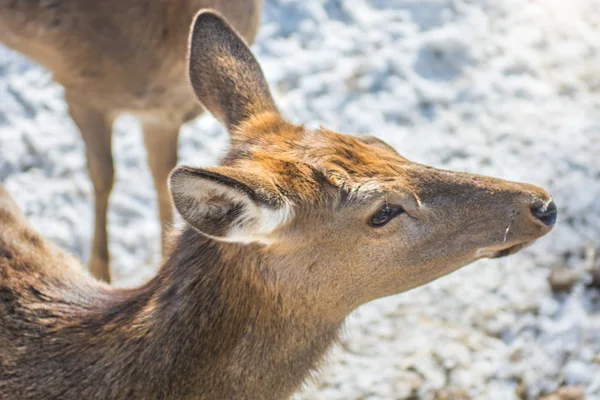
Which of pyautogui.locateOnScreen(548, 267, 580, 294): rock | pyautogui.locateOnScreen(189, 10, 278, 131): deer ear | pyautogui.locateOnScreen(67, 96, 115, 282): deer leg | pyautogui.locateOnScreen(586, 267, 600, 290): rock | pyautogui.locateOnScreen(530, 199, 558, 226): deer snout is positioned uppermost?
pyautogui.locateOnScreen(530, 199, 558, 226): deer snout

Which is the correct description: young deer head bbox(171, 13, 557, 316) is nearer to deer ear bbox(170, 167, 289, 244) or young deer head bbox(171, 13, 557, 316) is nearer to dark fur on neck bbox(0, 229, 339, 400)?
deer ear bbox(170, 167, 289, 244)

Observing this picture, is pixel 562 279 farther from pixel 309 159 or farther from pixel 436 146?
pixel 309 159

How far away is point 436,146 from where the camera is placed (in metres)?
5.55

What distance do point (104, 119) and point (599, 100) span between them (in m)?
3.44

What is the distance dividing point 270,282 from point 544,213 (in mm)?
985

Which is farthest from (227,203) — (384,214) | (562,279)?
(562,279)

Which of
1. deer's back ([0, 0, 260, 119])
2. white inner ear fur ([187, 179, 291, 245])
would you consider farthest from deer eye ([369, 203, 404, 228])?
deer's back ([0, 0, 260, 119])

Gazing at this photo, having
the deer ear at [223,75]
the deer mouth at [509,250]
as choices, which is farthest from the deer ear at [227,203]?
the deer mouth at [509,250]

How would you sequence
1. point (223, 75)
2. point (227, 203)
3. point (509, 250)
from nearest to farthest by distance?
point (227, 203), point (509, 250), point (223, 75)

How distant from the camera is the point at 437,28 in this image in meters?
6.39

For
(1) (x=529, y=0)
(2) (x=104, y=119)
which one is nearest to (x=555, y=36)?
(1) (x=529, y=0)

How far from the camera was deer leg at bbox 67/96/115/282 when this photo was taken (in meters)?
4.49

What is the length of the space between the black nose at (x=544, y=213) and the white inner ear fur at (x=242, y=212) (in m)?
0.89

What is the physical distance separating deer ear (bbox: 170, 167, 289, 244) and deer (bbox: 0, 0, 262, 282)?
1.36 meters
